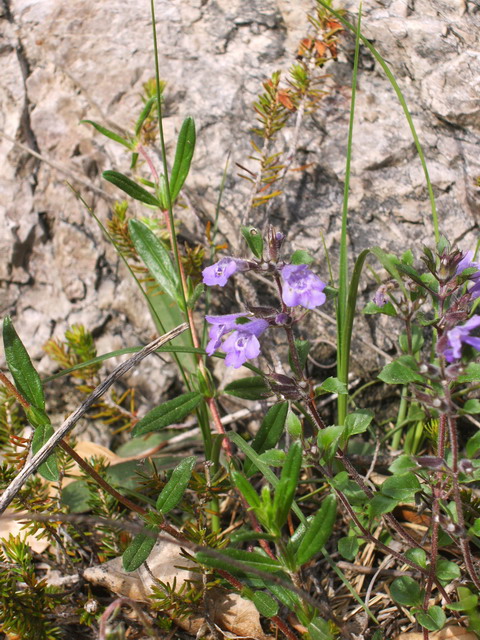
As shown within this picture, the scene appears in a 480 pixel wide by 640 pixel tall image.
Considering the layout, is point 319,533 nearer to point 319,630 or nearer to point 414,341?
point 319,630

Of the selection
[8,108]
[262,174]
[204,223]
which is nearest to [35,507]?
[204,223]

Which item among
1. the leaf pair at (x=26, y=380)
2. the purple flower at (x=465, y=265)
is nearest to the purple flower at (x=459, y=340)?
the purple flower at (x=465, y=265)

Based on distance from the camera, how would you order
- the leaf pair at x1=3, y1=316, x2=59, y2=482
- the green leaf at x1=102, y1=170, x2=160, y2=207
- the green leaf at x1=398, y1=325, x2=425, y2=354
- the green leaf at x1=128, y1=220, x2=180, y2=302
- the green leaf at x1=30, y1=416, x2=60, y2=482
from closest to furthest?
the green leaf at x1=30, y1=416, x2=60, y2=482
the leaf pair at x1=3, y1=316, x2=59, y2=482
the green leaf at x1=398, y1=325, x2=425, y2=354
the green leaf at x1=102, y1=170, x2=160, y2=207
the green leaf at x1=128, y1=220, x2=180, y2=302

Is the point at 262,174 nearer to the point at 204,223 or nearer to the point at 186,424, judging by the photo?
the point at 204,223

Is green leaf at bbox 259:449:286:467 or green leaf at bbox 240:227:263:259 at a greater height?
green leaf at bbox 240:227:263:259

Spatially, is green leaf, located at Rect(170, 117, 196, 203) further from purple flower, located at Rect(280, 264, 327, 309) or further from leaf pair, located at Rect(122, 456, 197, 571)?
leaf pair, located at Rect(122, 456, 197, 571)

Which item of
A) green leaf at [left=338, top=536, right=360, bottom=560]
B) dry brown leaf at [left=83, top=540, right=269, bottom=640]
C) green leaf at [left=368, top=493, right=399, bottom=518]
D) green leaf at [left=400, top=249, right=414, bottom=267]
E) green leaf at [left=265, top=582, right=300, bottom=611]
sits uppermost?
green leaf at [left=400, top=249, right=414, bottom=267]

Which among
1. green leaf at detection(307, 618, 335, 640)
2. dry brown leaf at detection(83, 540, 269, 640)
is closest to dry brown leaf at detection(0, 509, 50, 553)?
dry brown leaf at detection(83, 540, 269, 640)

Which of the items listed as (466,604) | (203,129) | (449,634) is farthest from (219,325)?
(203,129)
